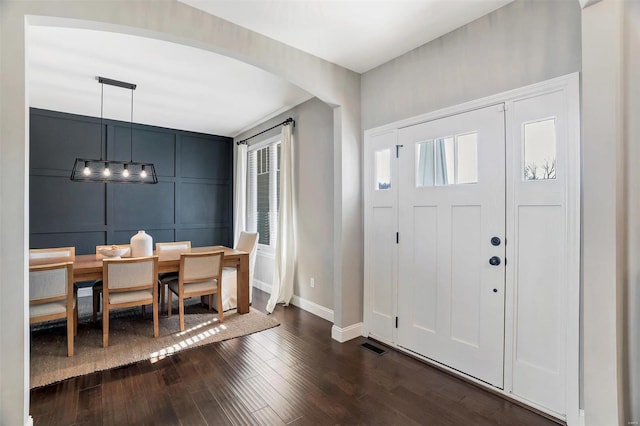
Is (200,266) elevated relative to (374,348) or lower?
elevated

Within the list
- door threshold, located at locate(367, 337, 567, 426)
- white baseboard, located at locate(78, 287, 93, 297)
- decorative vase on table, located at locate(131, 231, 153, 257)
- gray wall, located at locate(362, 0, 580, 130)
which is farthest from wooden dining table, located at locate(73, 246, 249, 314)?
gray wall, located at locate(362, 0, 580, 130)

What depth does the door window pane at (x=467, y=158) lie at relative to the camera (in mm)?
2465

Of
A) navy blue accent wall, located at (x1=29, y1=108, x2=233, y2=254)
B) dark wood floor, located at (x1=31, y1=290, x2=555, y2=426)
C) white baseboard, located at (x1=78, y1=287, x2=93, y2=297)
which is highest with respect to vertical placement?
navy blue accent wall, located at (x1=29, y1=108, x2=233, y2=254)

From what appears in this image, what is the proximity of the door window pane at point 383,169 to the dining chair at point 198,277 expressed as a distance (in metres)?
2.09

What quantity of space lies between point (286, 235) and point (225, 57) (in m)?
2.44

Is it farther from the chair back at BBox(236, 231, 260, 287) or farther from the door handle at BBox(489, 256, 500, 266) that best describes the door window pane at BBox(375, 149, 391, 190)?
the chair back at BBox(236, 231, 260, 287)

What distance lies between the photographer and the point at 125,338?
10.7ft

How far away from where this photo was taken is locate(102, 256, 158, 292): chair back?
3.04m

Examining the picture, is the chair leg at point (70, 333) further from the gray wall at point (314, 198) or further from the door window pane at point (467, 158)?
the door window pane at point (467, 158)

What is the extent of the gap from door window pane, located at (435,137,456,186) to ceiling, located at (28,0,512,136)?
38.0 inches

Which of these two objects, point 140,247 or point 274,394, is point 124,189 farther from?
point 274,394

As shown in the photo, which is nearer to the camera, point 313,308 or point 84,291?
point 313,308

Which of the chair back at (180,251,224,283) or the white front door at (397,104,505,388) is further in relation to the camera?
the chair back at (180,251,224,283)

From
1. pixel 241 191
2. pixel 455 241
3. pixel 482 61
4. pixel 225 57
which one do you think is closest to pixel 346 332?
pixel 455 241
